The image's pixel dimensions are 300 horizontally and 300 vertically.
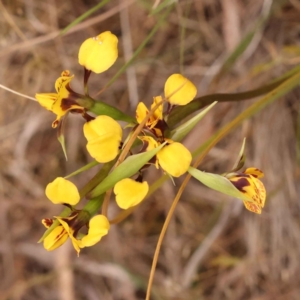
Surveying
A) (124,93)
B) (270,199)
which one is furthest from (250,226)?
(124,93)

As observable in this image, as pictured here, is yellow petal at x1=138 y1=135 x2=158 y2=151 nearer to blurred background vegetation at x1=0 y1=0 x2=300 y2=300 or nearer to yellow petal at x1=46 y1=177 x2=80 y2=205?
yellow petal at x1=46 y1=177 x2=80 y2=205

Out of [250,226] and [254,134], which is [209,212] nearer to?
[250,226]

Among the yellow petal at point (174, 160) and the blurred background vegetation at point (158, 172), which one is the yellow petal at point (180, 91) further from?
the blurred background vegetation at point (158, 172)

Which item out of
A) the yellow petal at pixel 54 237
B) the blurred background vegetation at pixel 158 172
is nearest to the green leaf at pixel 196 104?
the yellow petal at pixel 54 237

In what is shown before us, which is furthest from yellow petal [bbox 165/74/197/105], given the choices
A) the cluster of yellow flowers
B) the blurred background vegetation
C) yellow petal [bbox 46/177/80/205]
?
the blurred background vegetation

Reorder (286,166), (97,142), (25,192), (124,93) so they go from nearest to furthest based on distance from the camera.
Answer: (97,142) → (286,166) → (124,93) → (25,192)

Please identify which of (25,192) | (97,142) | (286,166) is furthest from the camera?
(25,192)

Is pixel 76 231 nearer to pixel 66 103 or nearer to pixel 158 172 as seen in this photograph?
pixel 66 103

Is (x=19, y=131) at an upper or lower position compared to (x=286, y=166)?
upper
